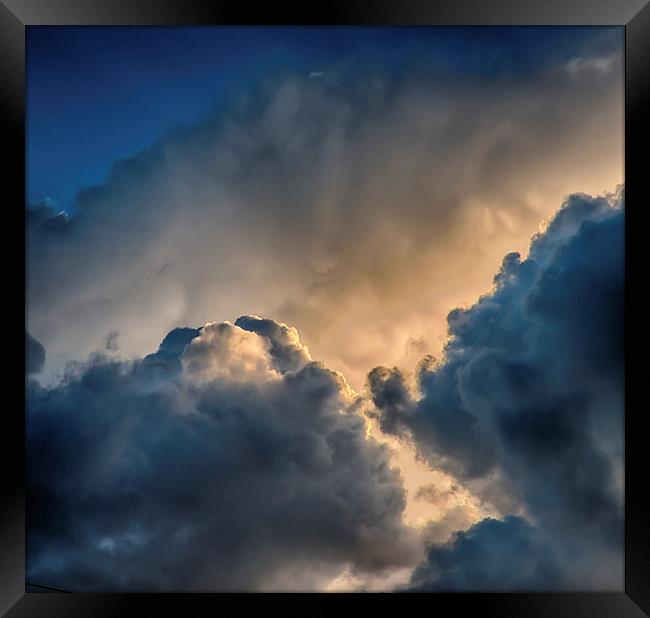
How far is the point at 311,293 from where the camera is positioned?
2211mm

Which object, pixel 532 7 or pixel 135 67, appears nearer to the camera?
pixel 532 7

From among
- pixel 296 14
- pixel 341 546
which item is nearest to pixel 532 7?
pixel 296 14

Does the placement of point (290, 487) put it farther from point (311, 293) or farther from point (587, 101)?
point (587, 101)

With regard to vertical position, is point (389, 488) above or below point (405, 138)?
below

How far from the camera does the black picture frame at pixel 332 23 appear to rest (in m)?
2.11

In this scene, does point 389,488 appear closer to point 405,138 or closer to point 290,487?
point 290,487

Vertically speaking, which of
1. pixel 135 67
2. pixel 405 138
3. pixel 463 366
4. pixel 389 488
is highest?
pixel 135 67

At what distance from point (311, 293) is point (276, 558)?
1.17 m

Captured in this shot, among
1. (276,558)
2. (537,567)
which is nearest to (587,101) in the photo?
(537,567)

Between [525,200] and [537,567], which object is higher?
[525,200]

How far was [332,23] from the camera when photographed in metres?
2.13

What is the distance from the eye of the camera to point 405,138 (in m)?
2.21

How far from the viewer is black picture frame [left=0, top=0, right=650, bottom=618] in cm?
211

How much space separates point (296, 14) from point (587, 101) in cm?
132
